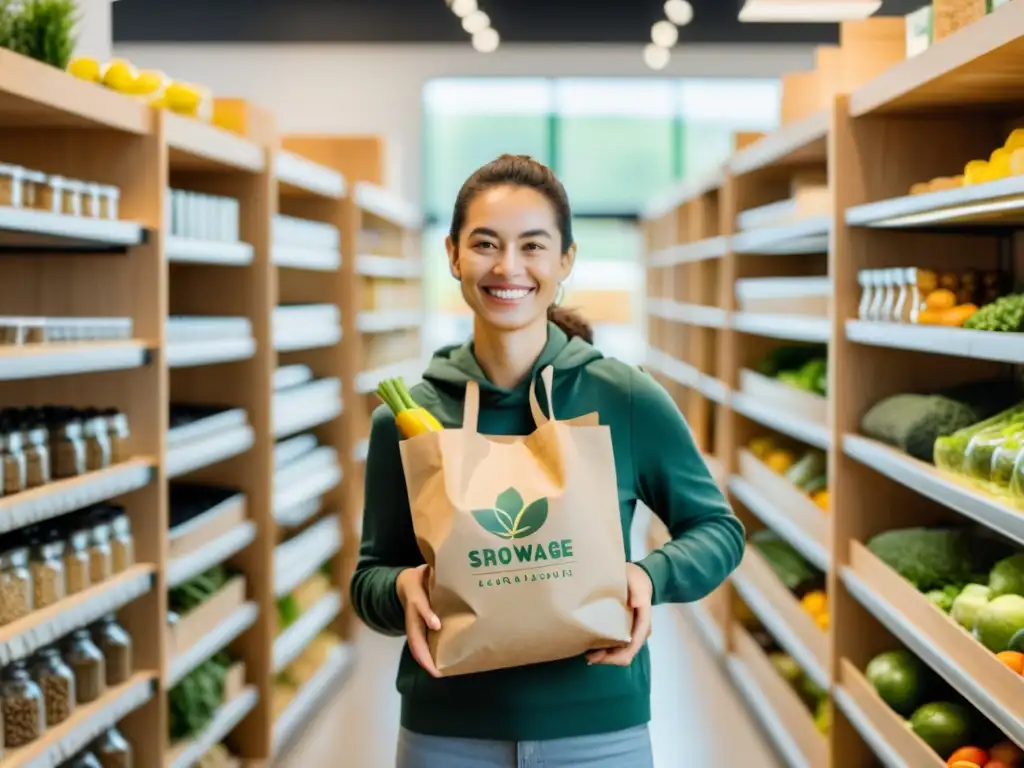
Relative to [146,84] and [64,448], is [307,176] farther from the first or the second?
[64,448]

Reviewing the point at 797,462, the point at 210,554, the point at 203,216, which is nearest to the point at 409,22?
the point at 797,462

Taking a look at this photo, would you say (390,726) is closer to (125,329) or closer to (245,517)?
(245,517)

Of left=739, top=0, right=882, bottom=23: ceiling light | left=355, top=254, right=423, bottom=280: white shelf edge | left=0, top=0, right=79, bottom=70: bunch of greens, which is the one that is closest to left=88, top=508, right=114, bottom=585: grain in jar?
left=0, top=0, right=79, bottom=70: bunch of greens

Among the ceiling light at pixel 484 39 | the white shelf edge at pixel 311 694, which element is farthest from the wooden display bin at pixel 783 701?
the ceiling light at pixel 484 39

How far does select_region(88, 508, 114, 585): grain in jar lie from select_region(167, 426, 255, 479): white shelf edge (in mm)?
346

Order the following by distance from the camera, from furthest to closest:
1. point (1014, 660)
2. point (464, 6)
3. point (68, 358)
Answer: point (464, 6)
point (68, 358)
point (1014, 660)

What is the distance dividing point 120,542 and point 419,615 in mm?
1833

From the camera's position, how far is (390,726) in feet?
17.3

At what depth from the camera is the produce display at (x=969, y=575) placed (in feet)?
9.35

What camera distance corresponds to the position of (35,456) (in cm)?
293

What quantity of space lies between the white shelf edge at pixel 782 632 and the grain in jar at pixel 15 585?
7.77 ft

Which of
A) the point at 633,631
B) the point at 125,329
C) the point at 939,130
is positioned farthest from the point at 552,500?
the point at 939,130

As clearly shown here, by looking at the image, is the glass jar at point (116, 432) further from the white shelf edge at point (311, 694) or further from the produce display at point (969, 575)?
the produce display at point (969, 575)

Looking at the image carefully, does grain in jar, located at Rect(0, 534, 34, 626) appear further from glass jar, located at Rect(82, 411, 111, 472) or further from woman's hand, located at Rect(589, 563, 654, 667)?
woman's hand, located at Rect(589, 563, 654, 667)
